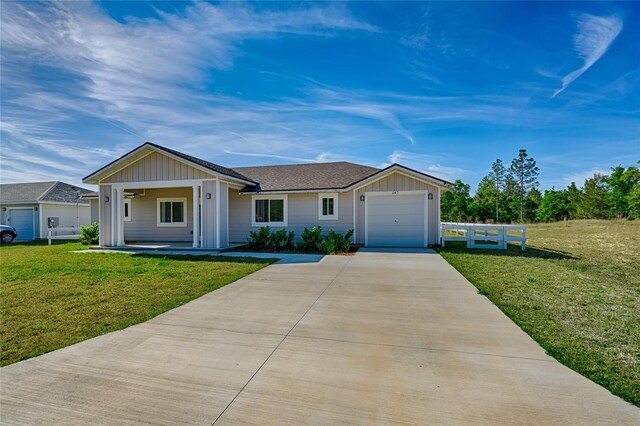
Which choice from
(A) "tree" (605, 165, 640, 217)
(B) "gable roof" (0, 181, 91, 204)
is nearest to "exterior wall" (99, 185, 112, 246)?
(B) "gable roof" (0, 181, 91, 204)

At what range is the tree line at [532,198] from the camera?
38906mm

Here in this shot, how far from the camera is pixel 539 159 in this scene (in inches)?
1898

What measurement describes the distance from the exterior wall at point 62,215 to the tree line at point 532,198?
3842 centimetres

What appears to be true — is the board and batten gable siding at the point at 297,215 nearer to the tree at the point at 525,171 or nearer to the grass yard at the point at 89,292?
the grass yard at the point at 89,292

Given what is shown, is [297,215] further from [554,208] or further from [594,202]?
[594,202]

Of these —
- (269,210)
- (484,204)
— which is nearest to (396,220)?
(269,210)

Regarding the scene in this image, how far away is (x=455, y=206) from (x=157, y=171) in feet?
117

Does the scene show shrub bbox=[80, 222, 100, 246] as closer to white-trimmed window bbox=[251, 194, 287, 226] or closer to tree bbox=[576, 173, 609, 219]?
white-trimmed window bbox=[251, 194, 287, 226]

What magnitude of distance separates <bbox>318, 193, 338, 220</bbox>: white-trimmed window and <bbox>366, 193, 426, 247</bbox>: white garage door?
5.26 feet

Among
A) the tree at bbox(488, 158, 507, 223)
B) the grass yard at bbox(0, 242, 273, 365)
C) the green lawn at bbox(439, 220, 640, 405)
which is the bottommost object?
the green lawn at bbox(439, 220, 640, 405)

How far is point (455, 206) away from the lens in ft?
127

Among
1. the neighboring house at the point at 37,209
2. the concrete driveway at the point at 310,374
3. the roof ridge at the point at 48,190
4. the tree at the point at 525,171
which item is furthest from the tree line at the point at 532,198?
the roof ridge at the point at 48,190

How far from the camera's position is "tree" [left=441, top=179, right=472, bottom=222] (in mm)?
38781

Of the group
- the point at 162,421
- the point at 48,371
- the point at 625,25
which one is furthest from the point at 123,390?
the point at 625,25
